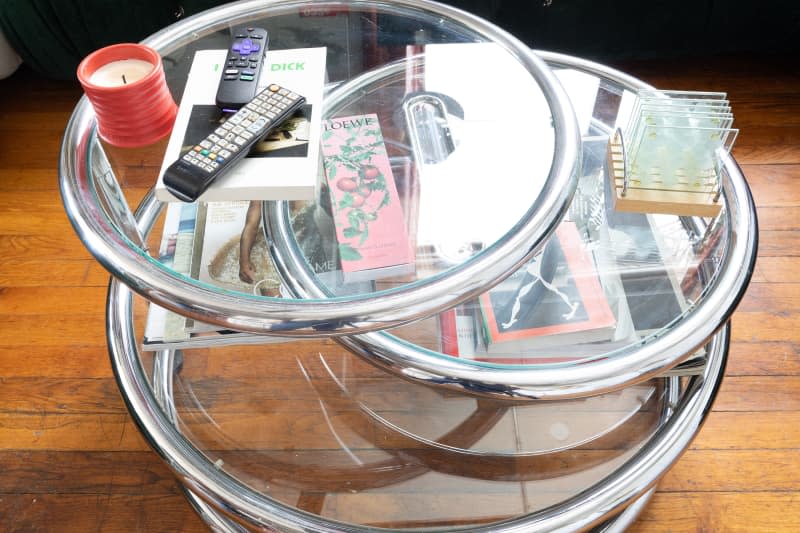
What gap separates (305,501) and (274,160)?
17.2 inches

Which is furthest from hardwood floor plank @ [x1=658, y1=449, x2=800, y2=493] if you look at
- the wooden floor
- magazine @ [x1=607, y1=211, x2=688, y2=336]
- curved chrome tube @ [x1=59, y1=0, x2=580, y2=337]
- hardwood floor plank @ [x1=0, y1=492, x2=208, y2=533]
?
hardwood floor plank @ [x1=0, y1=492, x2=208, y2=533]

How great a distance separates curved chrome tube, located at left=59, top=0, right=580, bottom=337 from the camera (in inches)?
23.1

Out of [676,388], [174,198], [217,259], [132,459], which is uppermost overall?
[174,198]

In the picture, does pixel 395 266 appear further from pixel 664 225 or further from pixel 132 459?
pixel 132 459

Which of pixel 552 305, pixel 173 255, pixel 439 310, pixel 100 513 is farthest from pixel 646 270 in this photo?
pixel 100 513

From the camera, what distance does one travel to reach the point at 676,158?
2.55 feet

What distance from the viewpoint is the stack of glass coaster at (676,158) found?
0.77 metres

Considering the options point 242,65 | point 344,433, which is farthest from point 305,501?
point 242,65

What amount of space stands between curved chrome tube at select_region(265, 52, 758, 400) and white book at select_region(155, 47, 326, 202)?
0.08m

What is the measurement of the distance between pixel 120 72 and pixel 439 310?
43 centimetres

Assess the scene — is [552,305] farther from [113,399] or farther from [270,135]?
[113,399]

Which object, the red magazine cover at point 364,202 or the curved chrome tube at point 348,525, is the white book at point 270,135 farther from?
the curved chrome tube at point 348,525

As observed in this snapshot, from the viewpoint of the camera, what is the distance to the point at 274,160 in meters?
0.67

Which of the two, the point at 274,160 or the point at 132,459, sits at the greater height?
the point at 274,160
